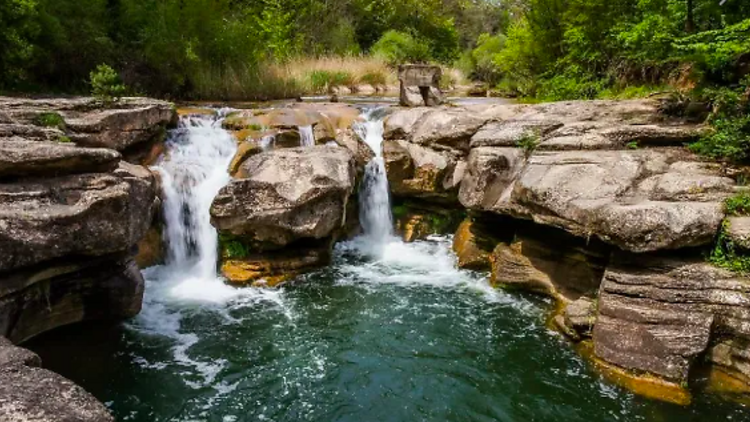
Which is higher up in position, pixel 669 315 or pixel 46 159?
pixel 46 159

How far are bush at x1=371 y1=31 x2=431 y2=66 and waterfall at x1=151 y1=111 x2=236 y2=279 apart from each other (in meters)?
18.2

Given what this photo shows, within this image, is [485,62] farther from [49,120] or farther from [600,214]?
[49,120]

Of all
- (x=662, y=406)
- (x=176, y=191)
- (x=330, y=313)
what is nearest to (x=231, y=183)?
(x=176, y=191)

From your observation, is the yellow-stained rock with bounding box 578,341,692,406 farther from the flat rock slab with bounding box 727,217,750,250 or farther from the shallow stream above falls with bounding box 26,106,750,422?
the flat rock slab with bounding box 727,217,750,250

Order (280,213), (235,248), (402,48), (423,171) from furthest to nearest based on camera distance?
(402,48)
(423,171)
(235,248)
(280,213)

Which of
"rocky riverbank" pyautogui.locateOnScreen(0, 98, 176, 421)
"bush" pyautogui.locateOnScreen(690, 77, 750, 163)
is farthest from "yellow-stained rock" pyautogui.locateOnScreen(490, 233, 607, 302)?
"rocky riverbank" pyautogui.locateOnScreen(0, 98, 176, 421)

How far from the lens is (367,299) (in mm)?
8930

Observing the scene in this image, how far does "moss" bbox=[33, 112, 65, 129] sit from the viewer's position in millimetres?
8766

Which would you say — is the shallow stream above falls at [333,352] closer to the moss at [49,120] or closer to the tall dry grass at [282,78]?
the moss at [49,120]

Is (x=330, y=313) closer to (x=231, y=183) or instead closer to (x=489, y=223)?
(x=231, y=183)

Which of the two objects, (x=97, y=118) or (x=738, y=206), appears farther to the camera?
(x=97, y=118)

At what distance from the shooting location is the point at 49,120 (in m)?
8.84

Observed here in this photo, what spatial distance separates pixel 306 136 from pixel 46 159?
5.91 metres

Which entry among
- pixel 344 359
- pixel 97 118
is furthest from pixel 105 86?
pixel 344 359
